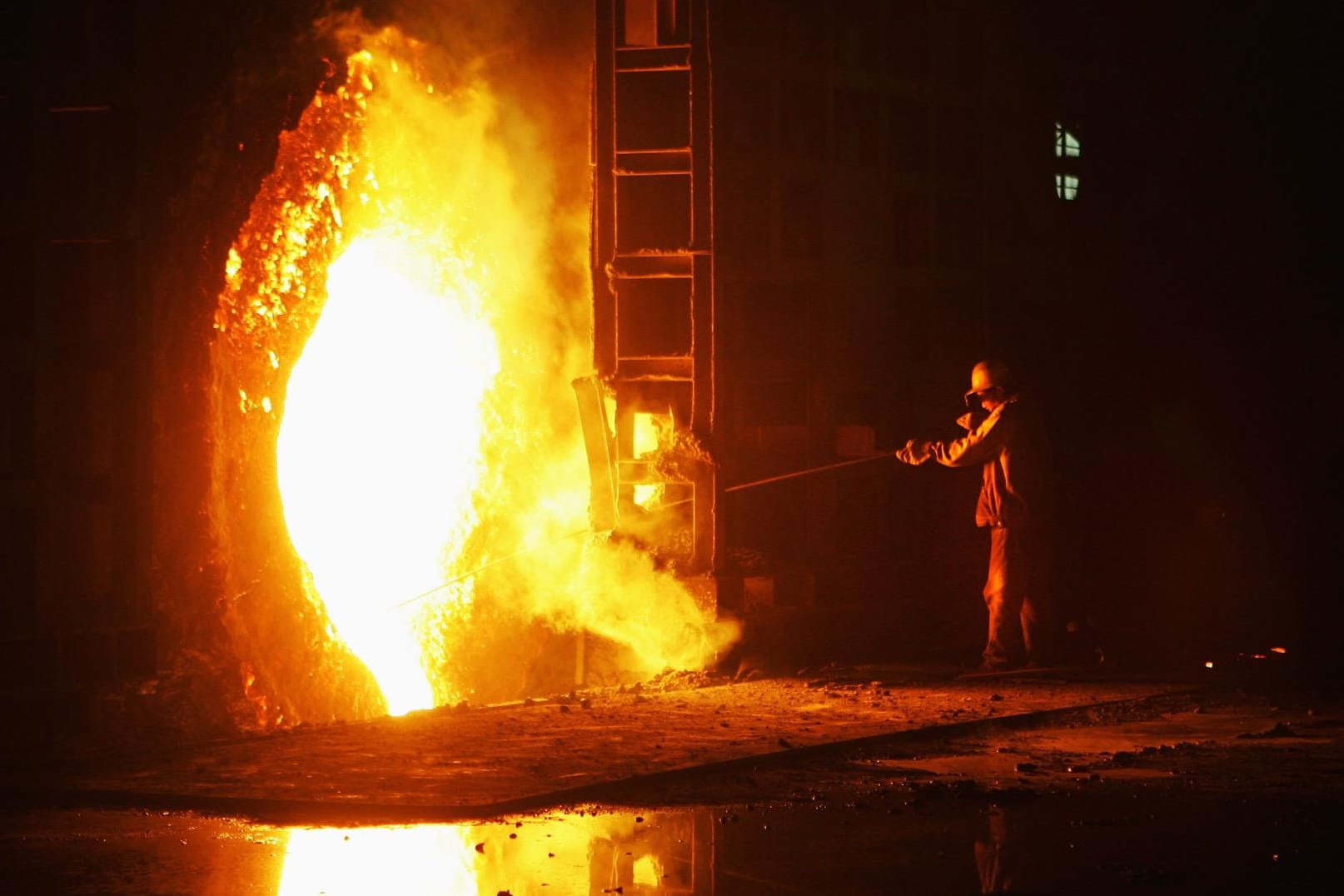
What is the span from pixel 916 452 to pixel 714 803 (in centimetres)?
452

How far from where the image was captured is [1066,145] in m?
12.7

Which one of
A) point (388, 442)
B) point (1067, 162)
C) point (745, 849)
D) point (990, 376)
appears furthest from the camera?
point (1067, 162)

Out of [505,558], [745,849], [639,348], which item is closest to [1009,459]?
[639,348]

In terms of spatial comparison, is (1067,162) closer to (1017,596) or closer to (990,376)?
(990,376)

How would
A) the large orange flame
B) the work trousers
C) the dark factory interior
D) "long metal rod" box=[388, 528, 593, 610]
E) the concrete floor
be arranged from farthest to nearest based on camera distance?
the work trousers < "long metal rod" box=[388, 528, 593, 610] < the large orange flame < the dark factory interior < the concrete floor

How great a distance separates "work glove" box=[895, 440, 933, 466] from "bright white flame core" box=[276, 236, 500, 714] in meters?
3.04

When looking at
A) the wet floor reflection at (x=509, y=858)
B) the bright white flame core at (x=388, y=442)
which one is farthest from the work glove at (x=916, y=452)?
the wet floor reflection at (x=509, y=858)

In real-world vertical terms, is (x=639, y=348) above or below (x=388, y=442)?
above

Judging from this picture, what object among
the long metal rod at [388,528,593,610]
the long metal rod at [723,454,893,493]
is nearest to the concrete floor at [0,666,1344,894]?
the long metal rod at [388,528,593,610]

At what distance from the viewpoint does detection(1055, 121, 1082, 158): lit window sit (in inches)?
491

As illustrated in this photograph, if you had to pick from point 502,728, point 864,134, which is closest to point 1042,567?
point 864,134

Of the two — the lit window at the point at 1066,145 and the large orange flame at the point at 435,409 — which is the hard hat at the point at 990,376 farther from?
the lit window at the point at 1066,145

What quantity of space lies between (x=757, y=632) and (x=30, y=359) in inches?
197

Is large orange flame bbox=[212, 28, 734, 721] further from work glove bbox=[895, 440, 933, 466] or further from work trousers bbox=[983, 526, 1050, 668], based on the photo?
work trousers bbox=[983, 526, 1050, 668]
